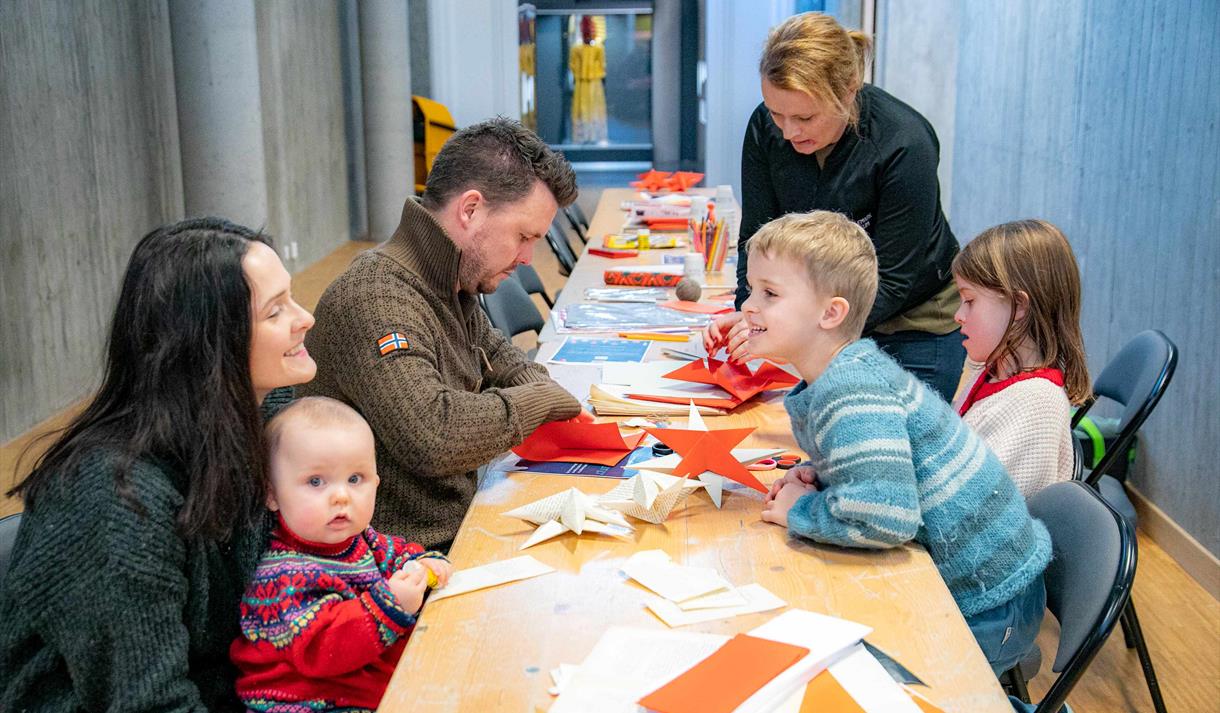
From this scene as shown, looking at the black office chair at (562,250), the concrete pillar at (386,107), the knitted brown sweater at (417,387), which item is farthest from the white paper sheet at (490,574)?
the concrete pillar at (386,107)

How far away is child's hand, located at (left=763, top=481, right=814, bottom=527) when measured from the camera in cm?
194

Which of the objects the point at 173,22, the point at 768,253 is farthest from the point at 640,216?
the point at 768,253

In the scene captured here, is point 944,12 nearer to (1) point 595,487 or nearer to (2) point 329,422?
(1) point 595,487

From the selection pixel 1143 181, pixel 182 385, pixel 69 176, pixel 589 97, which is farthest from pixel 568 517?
pixel 589 97

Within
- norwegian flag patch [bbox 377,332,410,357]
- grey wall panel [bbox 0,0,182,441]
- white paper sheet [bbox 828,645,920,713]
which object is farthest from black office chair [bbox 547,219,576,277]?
white paper sheet [bbox 828,645,920,713]

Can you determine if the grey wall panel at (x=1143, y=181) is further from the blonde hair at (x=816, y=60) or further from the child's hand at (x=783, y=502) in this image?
the child's hand at (x=783, y=502)

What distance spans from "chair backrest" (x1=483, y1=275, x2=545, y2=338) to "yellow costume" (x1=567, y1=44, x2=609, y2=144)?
16.1 m

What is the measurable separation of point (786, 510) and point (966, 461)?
0.99 ft

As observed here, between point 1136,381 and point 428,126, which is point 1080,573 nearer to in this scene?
point 1136,381

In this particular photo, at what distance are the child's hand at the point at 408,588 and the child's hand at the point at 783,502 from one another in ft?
1.99

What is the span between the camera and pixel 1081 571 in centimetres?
183

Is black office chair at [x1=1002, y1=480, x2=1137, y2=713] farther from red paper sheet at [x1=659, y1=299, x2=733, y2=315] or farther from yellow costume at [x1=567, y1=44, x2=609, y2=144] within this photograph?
yellow costume at [x1=567, y1=44, x2=609, y2=144]

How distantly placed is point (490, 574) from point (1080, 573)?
93 cm

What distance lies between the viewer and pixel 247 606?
64.2 inches
